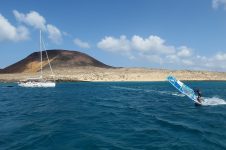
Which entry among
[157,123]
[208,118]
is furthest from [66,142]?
[208,118]

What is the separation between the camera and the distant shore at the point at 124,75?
160 meters

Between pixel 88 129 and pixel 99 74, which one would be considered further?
pixel 99 74

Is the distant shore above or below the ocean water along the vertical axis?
above

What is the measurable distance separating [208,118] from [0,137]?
71.4 feet

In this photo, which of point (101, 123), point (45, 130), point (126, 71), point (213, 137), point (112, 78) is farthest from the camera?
point (126, 71)

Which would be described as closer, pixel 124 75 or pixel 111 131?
pixel 111 131

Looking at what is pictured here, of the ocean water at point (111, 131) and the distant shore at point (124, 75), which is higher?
the distant shore at point (124, 75)

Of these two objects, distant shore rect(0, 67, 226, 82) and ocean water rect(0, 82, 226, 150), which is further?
distant shore rect(0, 67, 226, 82)

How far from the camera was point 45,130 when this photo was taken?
2770 cm

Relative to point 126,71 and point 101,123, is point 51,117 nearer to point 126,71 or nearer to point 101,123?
point 101,123

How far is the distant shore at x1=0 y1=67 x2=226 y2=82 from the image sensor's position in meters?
160

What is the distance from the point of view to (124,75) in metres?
170

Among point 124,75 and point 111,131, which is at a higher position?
point 124,75

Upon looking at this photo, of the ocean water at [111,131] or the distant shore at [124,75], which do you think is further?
the distant shore at [124,75]
